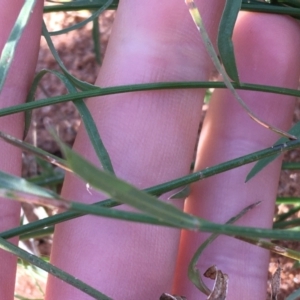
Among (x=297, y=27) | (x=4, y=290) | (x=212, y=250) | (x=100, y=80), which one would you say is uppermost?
(x=297, y=27)

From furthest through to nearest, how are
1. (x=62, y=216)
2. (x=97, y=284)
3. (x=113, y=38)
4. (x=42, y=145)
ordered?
(x=42, y=145) → (x=113, y=38) → (x=97, y=284) → (x=62, y=216)

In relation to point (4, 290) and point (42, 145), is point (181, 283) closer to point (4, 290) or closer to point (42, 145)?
point (4, 290)

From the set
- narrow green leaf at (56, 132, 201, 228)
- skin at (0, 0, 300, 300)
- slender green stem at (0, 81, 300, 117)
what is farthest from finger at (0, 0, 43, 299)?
narrow green leaf at (56, 132, 201, 228)

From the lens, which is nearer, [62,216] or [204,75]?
[62,216]

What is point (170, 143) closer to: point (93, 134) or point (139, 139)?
point (139, 139)

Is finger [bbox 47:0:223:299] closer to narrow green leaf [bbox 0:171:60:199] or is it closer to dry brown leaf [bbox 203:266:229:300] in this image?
dry brown leaf [bbox 203:266:229:300]

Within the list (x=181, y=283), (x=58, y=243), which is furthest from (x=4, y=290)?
(x=181, y=283)

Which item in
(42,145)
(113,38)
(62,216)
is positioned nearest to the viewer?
(62,216)
